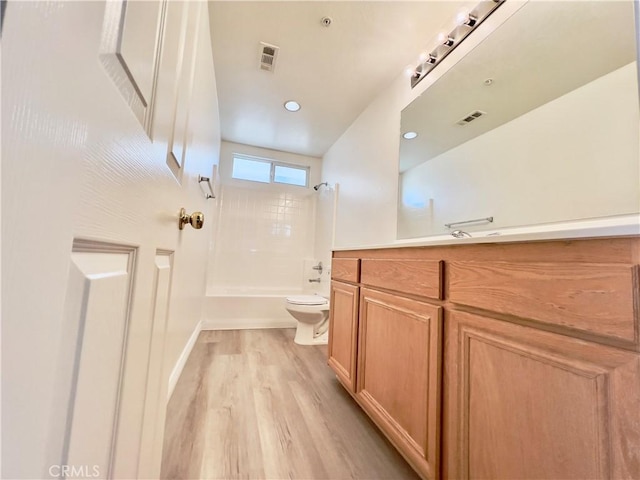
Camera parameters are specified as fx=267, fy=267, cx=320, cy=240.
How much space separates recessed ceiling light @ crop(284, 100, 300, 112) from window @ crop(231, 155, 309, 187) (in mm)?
1194

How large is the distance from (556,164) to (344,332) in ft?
4.37

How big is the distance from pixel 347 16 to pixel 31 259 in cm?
198

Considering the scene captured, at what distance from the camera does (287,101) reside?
99.0 inches

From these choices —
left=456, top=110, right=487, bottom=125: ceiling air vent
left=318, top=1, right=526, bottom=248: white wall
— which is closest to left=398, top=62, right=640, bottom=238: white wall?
left=456, top=110, right=487, bottom=125: ceiling air vent

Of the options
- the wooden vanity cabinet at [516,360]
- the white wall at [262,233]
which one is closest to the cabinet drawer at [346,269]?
the wooden vanity cabinet at [516,360]

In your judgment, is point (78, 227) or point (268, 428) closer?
point (78, 227)

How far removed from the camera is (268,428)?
4.23ft

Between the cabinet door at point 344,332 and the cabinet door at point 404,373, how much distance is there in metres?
0.09

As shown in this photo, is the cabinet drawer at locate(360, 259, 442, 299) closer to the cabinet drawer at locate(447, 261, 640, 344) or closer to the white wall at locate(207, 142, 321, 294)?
the cabinet drawer at locate(447, 261, 640, 344)

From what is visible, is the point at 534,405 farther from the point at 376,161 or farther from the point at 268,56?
the point at 268,56

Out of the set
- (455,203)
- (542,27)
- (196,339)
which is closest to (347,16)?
(542,27)

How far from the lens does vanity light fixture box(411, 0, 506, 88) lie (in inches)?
56.2

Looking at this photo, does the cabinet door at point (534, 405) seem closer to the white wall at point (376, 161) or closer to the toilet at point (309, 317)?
the white wall at point (376, 161)

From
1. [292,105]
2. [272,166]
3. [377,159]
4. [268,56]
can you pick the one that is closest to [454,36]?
[377,159]
